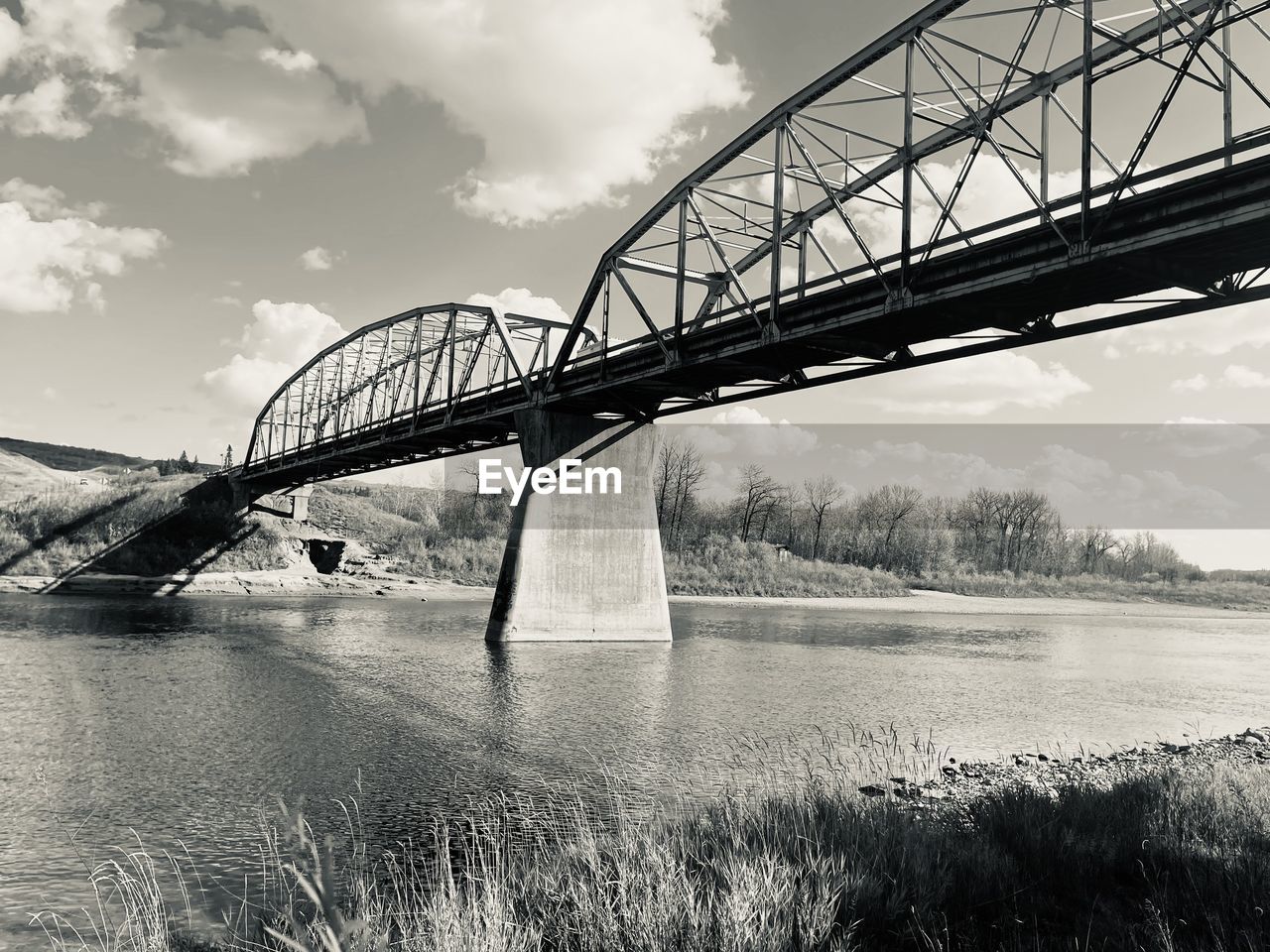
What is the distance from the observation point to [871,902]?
21.6 feet

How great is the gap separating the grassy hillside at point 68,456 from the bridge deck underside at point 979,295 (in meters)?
132

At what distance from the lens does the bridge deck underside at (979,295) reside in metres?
14.8

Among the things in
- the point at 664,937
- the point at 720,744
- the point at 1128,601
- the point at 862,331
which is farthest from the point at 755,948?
the point at 1128,601

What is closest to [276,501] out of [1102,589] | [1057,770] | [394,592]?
[394,592]

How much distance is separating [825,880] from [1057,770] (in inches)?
368

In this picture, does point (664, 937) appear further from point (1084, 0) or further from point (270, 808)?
point (1084, 0)

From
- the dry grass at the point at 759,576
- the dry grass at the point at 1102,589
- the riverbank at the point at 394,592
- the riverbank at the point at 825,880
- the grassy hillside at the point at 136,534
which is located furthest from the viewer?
the dry grass at the point at 1102,589

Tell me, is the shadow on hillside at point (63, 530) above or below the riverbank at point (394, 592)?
above

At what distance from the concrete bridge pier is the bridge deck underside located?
56.2 inches

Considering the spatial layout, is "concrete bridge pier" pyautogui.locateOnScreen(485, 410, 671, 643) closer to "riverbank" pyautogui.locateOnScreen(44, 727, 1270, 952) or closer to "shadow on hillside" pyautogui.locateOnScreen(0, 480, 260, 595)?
"riverbank" pyautogui.locateOnScreen(44, 727, 1270, 952)

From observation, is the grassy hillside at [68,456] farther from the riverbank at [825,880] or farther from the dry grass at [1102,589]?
the riverbank at [825,880]

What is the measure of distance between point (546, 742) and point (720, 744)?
328cm

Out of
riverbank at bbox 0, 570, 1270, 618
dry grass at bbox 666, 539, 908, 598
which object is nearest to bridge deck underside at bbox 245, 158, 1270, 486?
riverbank at bbox 0, 570, 1270, 618

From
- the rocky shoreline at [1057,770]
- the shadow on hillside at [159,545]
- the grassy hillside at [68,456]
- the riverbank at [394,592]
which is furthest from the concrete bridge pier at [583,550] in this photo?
the grassy hillside at [68,456]
